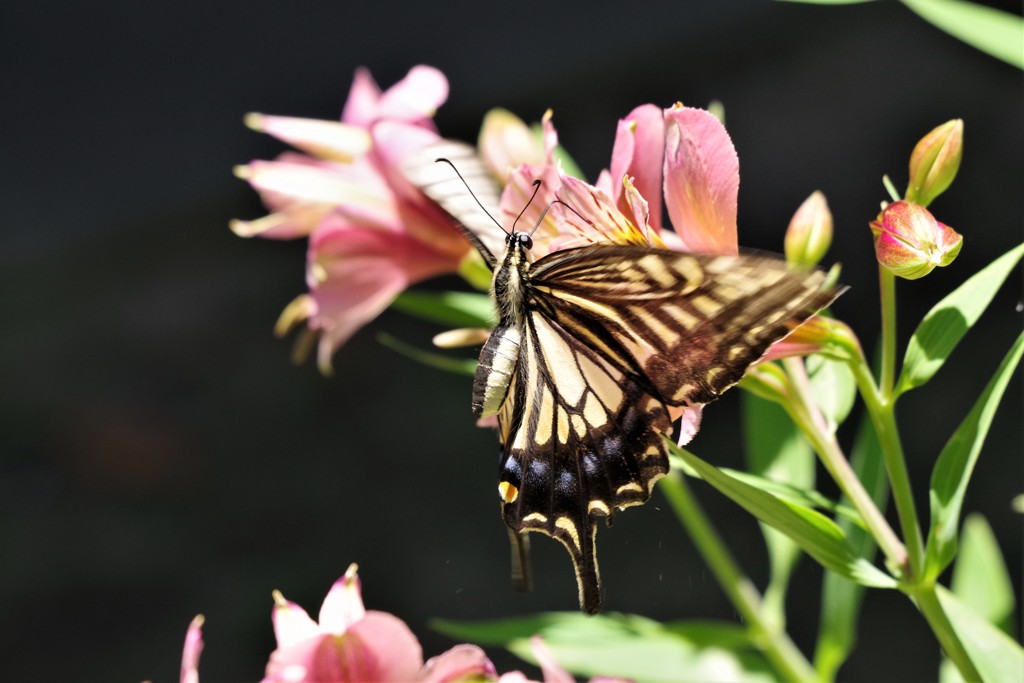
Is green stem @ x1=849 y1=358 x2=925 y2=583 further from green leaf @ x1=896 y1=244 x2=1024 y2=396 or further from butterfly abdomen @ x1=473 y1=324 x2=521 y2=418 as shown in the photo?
butterfly abdomen @ x1=473 y1=324 x2=521 y2=418

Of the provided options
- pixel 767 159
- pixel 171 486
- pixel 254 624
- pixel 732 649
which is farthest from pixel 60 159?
pixel 732 649

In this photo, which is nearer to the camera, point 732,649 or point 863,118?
point 732,649

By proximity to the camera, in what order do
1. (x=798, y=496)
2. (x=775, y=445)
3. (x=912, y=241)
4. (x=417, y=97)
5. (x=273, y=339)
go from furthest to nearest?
(x=273, y=339) → (x=775, y=445) → (x=417, y=97) → (x=798, y=496) → (x=912, y=241)

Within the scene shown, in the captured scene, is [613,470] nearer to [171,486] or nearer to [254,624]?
[254,624]

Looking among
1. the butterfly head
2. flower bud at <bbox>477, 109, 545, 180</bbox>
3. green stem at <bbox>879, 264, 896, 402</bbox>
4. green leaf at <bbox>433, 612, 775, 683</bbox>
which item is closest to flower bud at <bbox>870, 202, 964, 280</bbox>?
green stem at <bbox>879, 264, 896, 402</bbox>

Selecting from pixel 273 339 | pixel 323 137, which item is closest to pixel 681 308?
pixel 323 137

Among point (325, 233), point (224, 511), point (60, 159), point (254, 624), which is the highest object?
point (60, 159)

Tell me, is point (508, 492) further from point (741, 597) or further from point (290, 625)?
point (741, 597)
